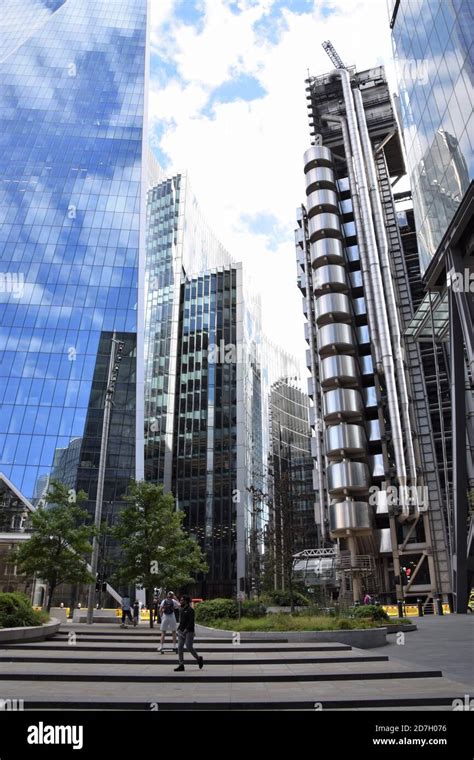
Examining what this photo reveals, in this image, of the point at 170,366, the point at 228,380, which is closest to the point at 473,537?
the point at 228,380

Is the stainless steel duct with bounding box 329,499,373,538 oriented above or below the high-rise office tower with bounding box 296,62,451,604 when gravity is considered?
below

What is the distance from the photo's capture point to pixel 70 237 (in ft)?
216

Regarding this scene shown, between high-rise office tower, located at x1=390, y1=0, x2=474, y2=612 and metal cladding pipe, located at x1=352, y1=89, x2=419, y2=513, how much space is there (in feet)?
84.7

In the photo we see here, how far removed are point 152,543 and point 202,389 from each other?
51366mm

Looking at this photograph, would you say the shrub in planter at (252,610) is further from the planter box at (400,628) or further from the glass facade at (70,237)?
the glass facade at (70,237)

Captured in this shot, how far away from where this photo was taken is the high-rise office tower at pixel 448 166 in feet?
77.7

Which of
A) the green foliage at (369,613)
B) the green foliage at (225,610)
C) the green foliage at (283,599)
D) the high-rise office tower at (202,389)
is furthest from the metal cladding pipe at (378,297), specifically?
the green foliage at (225,610)

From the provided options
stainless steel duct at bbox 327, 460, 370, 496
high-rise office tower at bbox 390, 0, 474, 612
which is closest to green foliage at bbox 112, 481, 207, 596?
high-rise office tower at bbox 390, 0, 474, 612

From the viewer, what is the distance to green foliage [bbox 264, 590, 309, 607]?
106ft

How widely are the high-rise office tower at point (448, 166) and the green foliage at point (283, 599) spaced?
8705 millimetres

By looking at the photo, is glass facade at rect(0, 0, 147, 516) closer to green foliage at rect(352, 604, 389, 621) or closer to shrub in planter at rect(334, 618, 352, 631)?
green foliage at rect(352, 604, 389, 621)

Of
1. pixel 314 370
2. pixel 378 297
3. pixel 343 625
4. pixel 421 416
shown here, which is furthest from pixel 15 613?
pixel 421 416

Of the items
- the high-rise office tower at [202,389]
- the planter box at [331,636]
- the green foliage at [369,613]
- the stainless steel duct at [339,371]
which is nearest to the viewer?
the planter box at [331,636]

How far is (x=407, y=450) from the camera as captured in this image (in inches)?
2223
